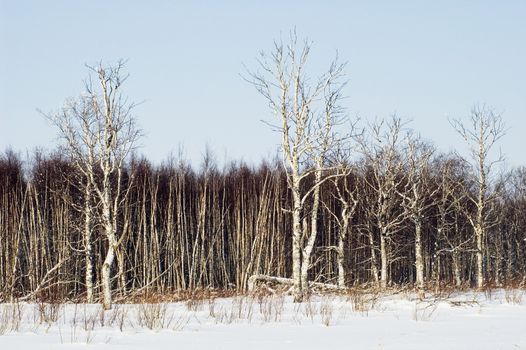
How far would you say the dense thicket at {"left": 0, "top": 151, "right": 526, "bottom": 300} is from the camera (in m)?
24.9

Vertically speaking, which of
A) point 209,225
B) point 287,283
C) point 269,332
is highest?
point 209,225

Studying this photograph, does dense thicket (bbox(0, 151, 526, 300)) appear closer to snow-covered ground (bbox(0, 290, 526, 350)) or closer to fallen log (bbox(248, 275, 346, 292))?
fallen log (bbox(248, 275, 346, 292))

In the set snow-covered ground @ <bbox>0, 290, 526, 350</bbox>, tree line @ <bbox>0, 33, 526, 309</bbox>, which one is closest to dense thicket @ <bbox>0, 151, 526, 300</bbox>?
tree line @ <bbox>0, 33, 526, 309</bbox>

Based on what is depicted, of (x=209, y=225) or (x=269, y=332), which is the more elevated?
(x=209, y=225)

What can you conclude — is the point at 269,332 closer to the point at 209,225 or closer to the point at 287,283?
the point at 287,283

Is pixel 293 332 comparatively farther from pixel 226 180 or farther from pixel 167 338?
pixel 226 180

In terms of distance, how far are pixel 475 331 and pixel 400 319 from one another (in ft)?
7.51

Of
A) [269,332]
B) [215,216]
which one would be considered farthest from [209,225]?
[269,332]

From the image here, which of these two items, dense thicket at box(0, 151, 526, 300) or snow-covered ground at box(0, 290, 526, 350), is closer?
snow-covered ground at box(0, 290, 526, 350)

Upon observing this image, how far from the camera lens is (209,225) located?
94.3ft

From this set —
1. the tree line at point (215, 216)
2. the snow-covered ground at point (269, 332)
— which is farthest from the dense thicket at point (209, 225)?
the snow-covered ground at point (269, 332)

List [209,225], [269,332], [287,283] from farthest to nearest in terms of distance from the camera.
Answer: [209,225], [287,283], [269,332]

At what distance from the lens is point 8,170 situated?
2830 centimetres

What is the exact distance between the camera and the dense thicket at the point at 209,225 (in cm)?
2488
